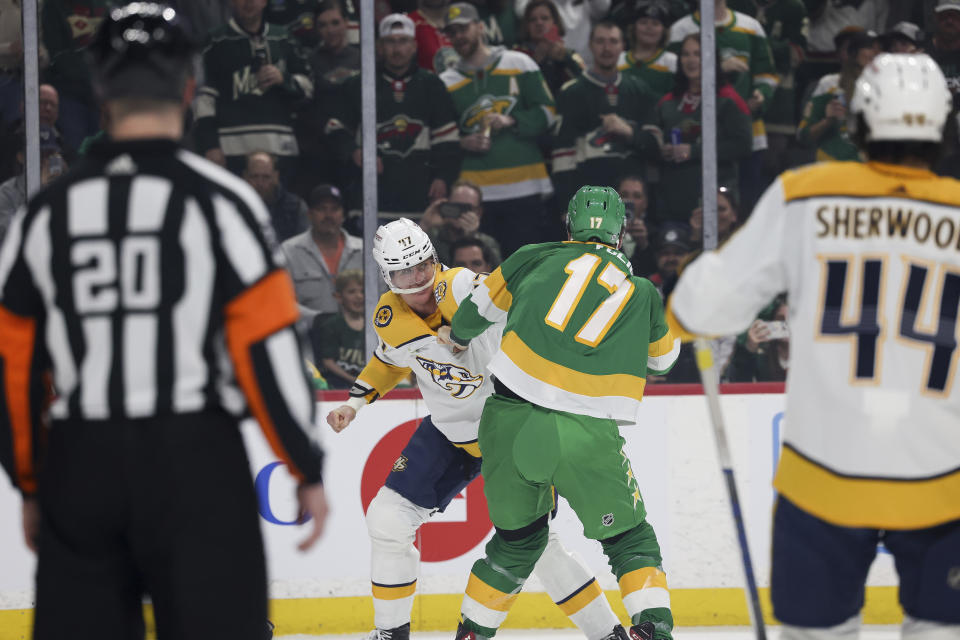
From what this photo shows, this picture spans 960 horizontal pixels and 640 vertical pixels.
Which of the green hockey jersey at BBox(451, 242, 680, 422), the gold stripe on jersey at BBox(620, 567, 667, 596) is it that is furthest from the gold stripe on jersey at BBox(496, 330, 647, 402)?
the gold stripe on jersey at BBox(620, 567, 667, 596)

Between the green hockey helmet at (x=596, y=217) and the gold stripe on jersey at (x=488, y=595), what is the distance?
1091 mm

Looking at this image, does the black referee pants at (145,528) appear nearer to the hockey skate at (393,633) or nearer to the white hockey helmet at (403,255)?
the white hockey helmet at (403,255)

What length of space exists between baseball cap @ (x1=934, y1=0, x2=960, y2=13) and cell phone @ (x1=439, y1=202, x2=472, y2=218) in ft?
7.93

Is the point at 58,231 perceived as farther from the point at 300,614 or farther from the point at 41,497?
the point at 300,614

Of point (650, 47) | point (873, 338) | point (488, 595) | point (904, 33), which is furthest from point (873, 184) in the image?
point (904, 33)

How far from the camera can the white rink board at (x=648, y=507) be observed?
5121 millimetres

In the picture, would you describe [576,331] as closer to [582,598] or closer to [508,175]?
[582,598]

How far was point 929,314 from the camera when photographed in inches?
89.5

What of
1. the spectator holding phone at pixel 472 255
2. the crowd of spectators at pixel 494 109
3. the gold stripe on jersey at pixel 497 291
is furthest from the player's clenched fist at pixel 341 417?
the spectator holding phone at pixel 472 255

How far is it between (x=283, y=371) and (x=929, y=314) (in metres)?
1.12

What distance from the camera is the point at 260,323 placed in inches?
78.7

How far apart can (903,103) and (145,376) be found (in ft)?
4.56

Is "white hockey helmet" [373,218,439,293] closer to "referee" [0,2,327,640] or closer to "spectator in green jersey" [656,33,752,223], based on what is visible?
"spectator in green jersey" [656,33,752,223]

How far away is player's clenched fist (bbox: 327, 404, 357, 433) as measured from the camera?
4.46 metres
